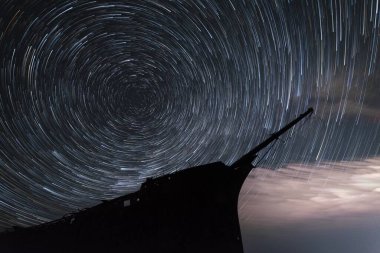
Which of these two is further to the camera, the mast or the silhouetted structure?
the mast

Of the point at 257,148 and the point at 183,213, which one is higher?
the point at 257,148

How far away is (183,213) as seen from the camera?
2267 centimetres

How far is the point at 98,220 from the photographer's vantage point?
25.7 meters

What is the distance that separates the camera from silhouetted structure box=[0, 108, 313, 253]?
2212 centimetres

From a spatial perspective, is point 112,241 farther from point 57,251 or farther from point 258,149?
point 258,149

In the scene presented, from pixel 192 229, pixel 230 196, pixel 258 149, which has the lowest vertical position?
pixel 192 229

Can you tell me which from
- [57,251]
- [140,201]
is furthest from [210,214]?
[57,251]

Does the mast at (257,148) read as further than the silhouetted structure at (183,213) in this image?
Yes

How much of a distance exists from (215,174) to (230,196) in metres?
2.69

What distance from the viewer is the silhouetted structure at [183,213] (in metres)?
22.1

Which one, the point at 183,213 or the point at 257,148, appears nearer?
the point at 183,213

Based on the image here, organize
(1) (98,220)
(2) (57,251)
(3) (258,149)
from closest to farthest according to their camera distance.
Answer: (3) (258,149)
(1) (98,220)
(2) (57,251)

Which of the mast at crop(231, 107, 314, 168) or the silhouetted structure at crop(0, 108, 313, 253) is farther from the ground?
the mast at crop(231, 107, 314, 168)

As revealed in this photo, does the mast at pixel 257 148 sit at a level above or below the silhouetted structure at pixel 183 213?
above
